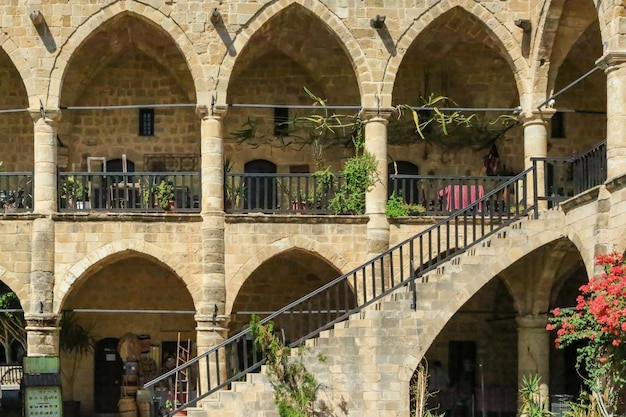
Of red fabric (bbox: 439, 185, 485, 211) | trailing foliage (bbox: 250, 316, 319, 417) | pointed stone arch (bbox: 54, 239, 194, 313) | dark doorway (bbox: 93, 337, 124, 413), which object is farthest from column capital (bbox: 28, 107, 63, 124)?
red fabric (bbox: 439, 185, 485, 211)

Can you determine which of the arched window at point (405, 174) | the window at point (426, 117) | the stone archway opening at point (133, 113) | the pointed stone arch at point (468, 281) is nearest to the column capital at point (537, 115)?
the arched window at point (405, 174)

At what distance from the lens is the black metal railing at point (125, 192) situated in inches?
802

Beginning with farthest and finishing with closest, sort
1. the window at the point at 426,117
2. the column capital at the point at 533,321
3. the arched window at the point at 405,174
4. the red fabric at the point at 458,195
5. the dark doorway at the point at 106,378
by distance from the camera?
the dark doorway at the point at 106,378 → the window at the point at 426,117 → the arched window at the point at 405,174 → the red fabric at the point at 458,195 → the column capital at the point at 533,321

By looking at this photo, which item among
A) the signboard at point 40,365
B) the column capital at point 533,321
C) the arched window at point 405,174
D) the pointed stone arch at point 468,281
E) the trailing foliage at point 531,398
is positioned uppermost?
the arched window at point 405,174

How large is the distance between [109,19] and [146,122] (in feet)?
10.7

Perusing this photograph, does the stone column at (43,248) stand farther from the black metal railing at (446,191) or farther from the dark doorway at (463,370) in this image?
the dark doorway at (463,370)

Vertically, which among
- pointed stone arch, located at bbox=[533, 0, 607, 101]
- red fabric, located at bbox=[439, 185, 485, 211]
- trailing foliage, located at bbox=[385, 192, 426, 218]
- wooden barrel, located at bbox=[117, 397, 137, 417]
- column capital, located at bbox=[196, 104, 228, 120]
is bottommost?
wooden barrel, located at bbox=[117, 397, 137, 417]

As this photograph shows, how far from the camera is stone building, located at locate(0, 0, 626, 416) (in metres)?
17.7

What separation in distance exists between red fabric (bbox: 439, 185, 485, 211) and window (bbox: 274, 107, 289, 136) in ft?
11.4

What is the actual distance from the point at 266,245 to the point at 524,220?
14.0ft

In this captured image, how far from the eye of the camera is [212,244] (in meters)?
19.9

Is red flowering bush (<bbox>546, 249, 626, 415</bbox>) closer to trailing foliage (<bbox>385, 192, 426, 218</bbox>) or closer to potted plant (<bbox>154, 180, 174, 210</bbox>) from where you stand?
trailing foliage (<bbox>385, 192, 426, 218</bbox>)

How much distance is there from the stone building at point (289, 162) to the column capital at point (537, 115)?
0.10 meters

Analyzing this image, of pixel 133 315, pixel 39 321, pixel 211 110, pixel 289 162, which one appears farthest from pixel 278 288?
pixel 39 321
